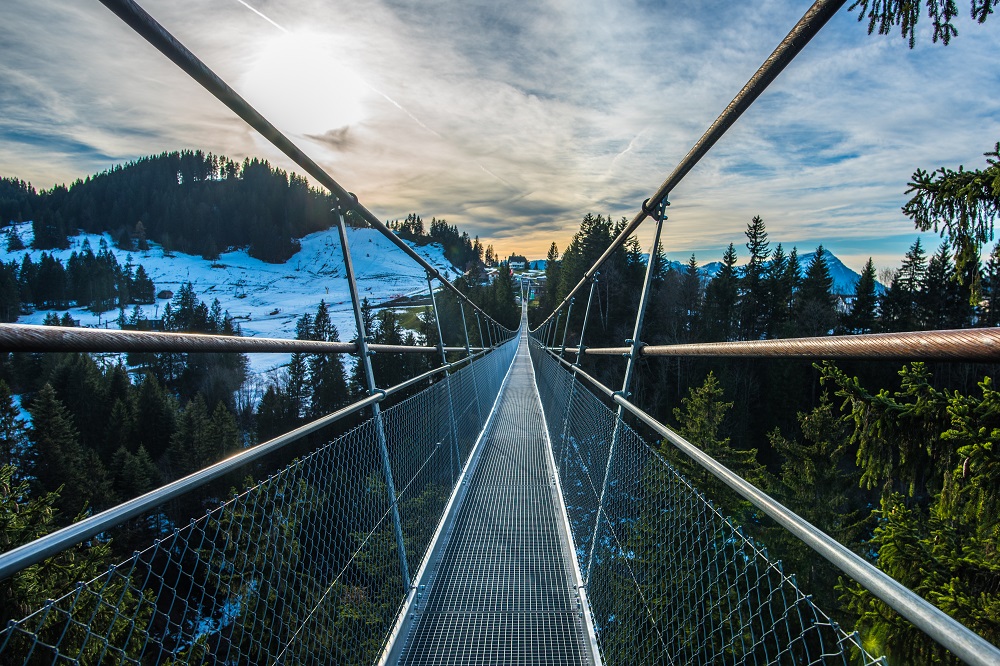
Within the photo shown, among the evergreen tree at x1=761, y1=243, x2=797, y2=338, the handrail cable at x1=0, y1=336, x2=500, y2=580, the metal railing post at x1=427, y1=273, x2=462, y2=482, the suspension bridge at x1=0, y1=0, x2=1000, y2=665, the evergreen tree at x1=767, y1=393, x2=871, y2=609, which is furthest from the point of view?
the evergreen tree at x1=761, y1=243, x2=797, y2=338

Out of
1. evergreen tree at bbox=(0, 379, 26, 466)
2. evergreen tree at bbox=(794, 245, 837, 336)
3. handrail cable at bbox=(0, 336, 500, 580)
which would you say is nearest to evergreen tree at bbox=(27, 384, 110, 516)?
evergreen tree at bbox=(0, 379, 26, 466)

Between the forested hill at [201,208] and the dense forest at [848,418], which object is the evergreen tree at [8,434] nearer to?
the dense forest at [848,418]

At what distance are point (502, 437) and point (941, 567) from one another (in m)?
3.65

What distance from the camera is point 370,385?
→ 2121 mm

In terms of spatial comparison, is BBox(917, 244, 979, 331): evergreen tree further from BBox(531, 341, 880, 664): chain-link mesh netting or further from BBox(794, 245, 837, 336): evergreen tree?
BBox(531, 341, 880, 664): chain-link mesh netting

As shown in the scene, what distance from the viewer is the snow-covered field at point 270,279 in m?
74.8

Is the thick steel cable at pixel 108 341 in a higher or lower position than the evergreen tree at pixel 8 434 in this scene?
higher

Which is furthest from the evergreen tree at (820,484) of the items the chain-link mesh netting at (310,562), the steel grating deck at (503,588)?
the chain-link mesh netting at (310,562)

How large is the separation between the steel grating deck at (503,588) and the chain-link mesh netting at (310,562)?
0.62 ft

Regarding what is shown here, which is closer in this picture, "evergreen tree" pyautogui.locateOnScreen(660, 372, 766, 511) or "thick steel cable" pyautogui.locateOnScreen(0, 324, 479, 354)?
"thick steel cable" pyautogui.locateOnScreen(0, 324, 479, 354)

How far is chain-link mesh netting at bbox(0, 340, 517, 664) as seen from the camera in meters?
0.98

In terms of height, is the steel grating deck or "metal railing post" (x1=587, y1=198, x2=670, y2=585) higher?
"metal railing post" (x1=587, y1=198, x2=670, y2=585)

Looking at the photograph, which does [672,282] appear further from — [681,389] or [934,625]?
[934,625]

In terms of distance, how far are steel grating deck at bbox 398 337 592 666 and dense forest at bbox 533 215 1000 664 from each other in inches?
57.9
